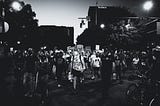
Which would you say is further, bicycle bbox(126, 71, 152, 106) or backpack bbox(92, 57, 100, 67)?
backpack bbox(92, 57, 100, 67)

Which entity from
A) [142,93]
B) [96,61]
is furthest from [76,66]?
[96,61]

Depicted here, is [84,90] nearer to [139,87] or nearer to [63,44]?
[139,87]

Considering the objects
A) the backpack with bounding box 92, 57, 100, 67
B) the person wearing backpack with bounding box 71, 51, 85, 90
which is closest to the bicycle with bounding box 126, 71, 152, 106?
the person wearing backpack with bounding box 71, 51, 85, 90

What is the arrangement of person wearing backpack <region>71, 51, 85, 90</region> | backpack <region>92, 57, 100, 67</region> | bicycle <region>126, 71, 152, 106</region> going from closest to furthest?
bicycle <region>126, 71, 152, 106</region>
person wearing backpack <region>71, 51, 85, 90</region>
backpack <region>92, 57, 100, 67</region>

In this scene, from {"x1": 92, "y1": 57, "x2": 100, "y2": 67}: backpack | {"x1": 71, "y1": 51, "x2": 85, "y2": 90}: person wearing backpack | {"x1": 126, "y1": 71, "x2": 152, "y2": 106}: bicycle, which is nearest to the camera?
{"x1": 126, "y1": 71, "x2": 152, "y2": 106}: bicycle

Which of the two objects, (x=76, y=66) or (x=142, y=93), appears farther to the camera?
(x=76, y=66)

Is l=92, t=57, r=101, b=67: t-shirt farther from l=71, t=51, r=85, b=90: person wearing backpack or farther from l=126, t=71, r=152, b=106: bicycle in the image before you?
l=126, t=71, r=152, b=106: bicycle

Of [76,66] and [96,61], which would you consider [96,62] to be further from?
[76,66]

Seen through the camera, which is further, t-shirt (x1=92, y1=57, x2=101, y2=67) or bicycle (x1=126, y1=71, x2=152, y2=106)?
t-shirt (x1=92, y1=57, x2=101, y2=67)

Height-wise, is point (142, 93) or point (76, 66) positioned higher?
point (76, 66)

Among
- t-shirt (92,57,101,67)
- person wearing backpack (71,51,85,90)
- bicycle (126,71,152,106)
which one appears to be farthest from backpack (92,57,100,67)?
bicycle (126,71,152,106)

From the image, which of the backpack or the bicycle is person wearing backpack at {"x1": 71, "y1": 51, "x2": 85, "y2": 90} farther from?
the backpack

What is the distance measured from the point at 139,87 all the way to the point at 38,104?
3.95 meters

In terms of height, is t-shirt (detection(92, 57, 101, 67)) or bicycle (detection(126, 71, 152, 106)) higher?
t-shirt (detection(92, 57, 101, 67))
